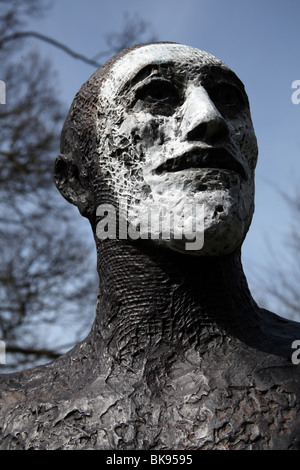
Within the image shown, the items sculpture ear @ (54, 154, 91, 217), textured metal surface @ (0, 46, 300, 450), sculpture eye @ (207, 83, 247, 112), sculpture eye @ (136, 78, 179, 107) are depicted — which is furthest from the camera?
sculpture ear @ (54, 154, 91, 217)

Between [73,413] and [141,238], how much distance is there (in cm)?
80

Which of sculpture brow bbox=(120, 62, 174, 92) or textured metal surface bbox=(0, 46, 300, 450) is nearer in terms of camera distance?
textured metal surface bbox=(0, 46, 300, 450)

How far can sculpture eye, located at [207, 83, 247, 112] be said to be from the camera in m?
3.48

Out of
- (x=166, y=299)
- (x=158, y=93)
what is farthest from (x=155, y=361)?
(x=158, y=93)

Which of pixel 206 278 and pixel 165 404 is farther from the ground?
pixel 206 278

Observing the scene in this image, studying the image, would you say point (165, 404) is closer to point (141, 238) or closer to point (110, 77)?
point (141, 238)

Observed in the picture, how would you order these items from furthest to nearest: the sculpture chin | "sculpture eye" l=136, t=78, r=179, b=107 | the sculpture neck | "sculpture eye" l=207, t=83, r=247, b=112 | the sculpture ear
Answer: the sculpture ear
"sculpture eye" l=207, t=83, r=247, b=112
"sculpture eye" l=136, t=78, r=179, b=107
the sculpture neck
the sculpture chin

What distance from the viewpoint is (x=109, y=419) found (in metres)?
2.99

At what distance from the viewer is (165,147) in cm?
322

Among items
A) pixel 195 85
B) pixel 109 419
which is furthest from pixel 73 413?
pixel 195 85

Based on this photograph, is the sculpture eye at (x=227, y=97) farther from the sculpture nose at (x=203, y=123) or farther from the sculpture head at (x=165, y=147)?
the sculpture nose at (x=203, y=123)

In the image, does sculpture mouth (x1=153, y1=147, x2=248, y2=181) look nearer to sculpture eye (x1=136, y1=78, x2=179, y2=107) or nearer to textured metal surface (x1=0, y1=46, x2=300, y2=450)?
textured metal surface (x1=0, y1=46, x2=300, y2=450)

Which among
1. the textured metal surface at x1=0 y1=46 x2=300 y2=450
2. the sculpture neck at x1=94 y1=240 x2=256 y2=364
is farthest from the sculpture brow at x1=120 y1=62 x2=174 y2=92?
the sculpture neck at x1=94 y1=240 x2=256 y2=364

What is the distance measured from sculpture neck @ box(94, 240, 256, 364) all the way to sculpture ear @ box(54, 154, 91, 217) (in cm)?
30
